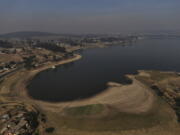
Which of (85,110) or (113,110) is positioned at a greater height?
(85,110)

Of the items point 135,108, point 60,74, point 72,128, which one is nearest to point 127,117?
point 135,108

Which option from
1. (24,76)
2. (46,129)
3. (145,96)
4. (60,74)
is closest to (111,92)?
(145,96)

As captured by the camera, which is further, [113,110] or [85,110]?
[113,110]

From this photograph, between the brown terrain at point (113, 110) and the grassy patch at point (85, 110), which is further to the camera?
the grassy patch at point (85, 110)

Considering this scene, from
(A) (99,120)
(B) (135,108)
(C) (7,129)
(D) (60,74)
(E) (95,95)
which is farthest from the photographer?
(D) (60,74)

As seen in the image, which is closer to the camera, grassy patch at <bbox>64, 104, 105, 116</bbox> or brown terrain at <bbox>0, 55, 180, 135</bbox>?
brown terrain at <bbox>0, 55, 180, 135</bbox>

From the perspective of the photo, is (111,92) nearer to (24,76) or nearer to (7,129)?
(7,129)

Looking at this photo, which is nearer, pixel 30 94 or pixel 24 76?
pixel 30 94

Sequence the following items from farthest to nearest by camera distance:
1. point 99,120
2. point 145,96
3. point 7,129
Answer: point 145,96 < point 99,120 < point 7,129
